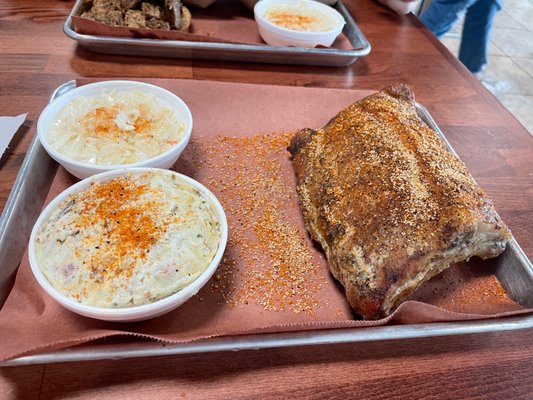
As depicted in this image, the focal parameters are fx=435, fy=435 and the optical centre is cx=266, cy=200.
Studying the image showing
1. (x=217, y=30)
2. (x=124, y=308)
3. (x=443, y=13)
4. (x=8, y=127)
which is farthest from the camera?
(x=443, y=13)

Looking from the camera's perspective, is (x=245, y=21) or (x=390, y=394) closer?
(x=390, y=394)

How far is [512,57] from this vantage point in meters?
6.09

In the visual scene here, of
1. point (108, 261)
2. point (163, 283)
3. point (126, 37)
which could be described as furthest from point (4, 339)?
point (126, 37)

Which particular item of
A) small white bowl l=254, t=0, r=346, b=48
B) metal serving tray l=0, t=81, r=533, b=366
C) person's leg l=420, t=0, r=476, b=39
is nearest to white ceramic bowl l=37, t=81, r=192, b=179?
metal serving tray l=0, t=81, r=533, b=366

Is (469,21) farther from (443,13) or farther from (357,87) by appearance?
(357,87)

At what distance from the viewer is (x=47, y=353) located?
106 centimetres

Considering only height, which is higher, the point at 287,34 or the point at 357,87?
the point at 287,34

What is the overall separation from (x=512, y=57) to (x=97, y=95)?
6.16 m

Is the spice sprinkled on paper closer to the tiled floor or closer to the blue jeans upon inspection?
the blue jeans

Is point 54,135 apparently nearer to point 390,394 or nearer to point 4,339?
point 4,339

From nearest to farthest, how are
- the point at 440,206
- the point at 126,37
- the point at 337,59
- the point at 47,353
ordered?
the point at 47,353 < the point at 440,206 < the point at 126,37 < the point at 337,59

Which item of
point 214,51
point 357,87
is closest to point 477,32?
point 357,87

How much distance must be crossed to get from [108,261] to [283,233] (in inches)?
24.8

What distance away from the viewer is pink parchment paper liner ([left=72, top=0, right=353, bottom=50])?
7.23ft
